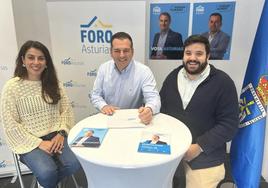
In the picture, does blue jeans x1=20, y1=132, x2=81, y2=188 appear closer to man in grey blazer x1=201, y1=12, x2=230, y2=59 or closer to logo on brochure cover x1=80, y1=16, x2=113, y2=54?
logo on brochure cover x1=80, y1=16, x2=113, y2=54

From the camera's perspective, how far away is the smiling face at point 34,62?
71.6 inches

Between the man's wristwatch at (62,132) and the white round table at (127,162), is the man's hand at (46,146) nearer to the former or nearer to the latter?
the man's wristwatch at (62,132)

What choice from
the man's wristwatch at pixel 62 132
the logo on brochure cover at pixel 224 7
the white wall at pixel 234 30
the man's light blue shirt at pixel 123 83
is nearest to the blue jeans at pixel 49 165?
the man's wristwatch at pixel 62 132

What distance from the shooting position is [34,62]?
182 cm

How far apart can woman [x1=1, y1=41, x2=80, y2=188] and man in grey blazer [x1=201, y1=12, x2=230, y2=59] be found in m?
1.78

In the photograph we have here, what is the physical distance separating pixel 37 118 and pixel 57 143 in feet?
0.86

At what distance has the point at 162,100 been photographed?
6.75 feet

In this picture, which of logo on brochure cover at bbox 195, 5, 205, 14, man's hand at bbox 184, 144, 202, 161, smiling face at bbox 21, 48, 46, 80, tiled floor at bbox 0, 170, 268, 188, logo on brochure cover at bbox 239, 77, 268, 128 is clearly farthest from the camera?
logo on brochure cover at bbox 195, 5, 205, 14

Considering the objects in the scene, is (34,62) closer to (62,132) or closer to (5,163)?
(62,132)

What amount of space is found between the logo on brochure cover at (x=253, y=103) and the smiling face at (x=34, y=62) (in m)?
1.69

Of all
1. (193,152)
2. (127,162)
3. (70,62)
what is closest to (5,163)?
(70,62)

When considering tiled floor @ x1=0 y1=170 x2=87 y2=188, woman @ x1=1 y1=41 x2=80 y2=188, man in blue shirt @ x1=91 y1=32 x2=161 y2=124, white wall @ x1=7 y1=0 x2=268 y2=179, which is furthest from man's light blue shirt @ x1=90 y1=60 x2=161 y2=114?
tiled floor @ x1=0 y1=170 x2=87 y2=188

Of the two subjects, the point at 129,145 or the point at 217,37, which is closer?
the point at 129,145

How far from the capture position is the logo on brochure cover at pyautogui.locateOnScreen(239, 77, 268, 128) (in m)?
1.72
